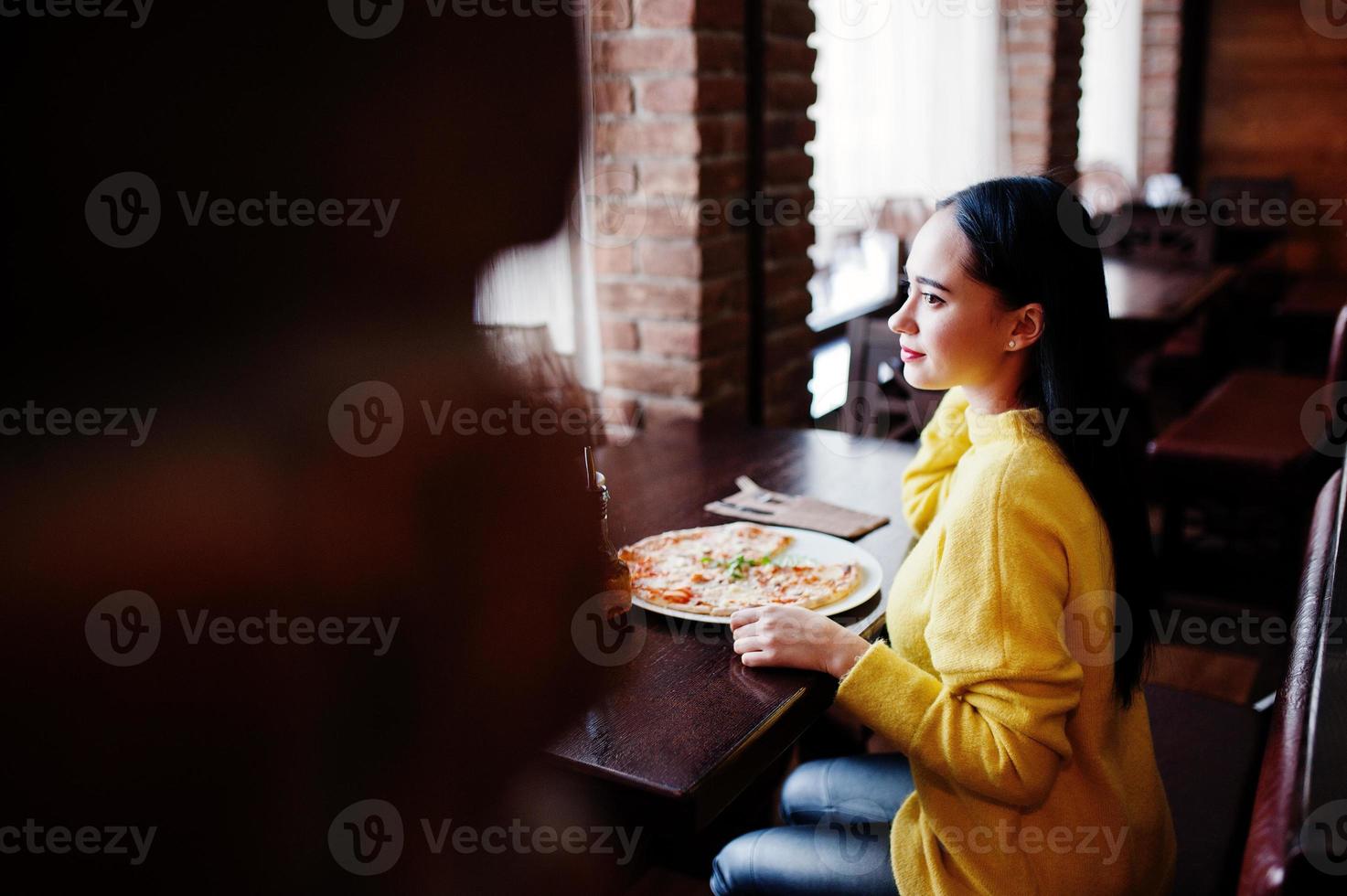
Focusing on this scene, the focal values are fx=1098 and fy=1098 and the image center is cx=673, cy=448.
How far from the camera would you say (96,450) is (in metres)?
0.30

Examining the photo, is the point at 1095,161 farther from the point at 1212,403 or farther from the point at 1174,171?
the point at 1212,403

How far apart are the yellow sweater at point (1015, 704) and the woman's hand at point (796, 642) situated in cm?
3

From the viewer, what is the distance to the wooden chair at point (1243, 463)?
289cm

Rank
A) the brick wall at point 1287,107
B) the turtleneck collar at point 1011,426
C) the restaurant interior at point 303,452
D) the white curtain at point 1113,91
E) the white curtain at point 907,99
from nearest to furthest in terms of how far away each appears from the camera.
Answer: the restaurant interior at point 303,452 < the turtleneck collar at point 1011,426 < the white curtain at point 907,99 < the white curtain at point 1113,91 < the brick wall at point 1287,107

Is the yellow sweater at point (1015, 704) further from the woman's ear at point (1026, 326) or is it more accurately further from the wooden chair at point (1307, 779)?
the wooden chair at point (1307, 779)

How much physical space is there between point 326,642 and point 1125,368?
3.96 metres

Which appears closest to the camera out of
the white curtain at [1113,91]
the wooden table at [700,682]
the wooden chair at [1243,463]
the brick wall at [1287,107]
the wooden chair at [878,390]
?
the wooden table at [700,682]

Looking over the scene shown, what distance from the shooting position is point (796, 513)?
5.55ft

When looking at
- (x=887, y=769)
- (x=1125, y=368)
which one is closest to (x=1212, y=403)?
(x=1125, y=368)

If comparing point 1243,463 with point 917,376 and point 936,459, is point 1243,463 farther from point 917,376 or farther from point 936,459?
point 917,376

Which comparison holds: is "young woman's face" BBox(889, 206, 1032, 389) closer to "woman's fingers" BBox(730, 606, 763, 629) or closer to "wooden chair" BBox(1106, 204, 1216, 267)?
"woman's fingers" BBox(730, 606, 763, 629)

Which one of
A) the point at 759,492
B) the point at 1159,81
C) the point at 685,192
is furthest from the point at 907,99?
the point at 759,492

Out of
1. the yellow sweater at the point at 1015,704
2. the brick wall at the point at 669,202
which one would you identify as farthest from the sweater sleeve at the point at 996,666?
the brick wall at the point at 669,202

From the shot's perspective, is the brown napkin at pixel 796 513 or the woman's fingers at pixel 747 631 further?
the brown napkin at pixel 796 513
